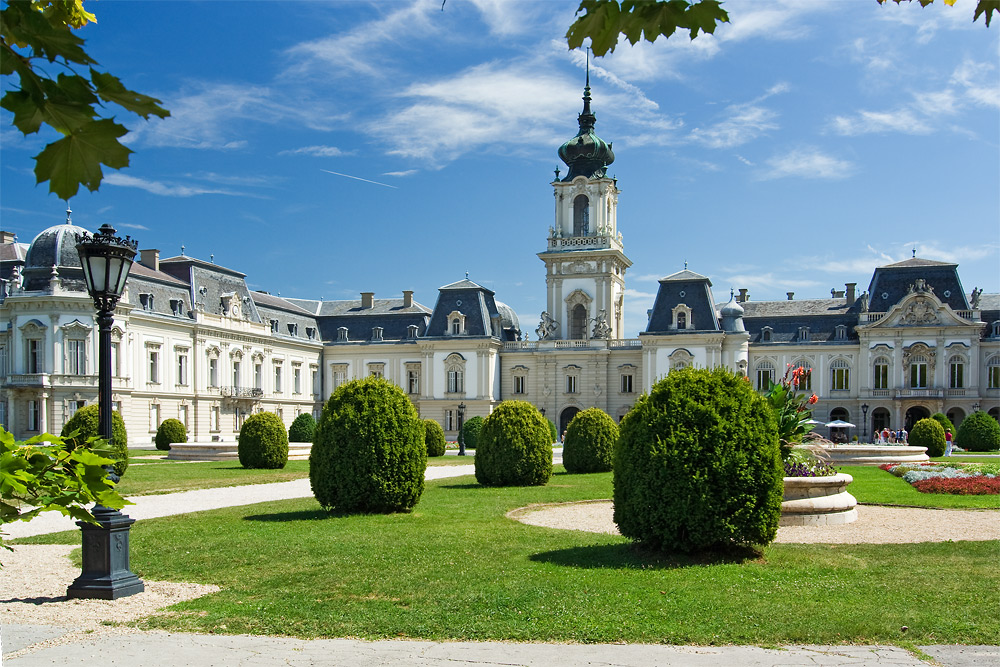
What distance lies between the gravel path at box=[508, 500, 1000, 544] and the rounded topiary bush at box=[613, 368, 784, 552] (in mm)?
2307

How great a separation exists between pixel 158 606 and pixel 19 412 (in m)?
40.8

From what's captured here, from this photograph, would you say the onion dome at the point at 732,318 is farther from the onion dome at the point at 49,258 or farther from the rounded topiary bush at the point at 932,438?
the onion dome at the point at 49,258

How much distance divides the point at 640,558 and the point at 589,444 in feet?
53.0

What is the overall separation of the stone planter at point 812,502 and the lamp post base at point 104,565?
29.6ft

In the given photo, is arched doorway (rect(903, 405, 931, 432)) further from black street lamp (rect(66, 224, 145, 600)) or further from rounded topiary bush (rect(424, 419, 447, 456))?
black street lamp (rect(66, 224, 145, 600))

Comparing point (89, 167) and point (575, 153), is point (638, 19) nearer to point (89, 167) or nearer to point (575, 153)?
point (89, 167)

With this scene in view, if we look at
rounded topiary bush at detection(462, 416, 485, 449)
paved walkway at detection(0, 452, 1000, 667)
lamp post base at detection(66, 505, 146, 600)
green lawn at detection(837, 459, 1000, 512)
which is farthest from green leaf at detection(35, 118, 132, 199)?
rounded topiary bush at detection(462, 416, 485, 449)

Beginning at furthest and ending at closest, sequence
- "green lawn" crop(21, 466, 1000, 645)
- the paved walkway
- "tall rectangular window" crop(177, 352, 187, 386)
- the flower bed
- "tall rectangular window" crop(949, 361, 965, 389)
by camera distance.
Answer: "tall rectangular window" crop(949, 361, 965, 389) → "tall rectangular window" crop(177, 352, 187, 386) → the flower bed → "green lawn" crop(21, 466, 1000, 645) → the paved walkway

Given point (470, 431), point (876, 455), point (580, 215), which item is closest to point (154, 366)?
point (470, 431)

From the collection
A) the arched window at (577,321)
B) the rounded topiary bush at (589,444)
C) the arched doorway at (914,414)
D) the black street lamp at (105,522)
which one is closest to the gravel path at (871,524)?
the black street lamp at (105,522)

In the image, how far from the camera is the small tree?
339cm

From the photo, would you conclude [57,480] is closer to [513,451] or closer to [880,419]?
[513,451]

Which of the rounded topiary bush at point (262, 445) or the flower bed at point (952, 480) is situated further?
the rounded topiary bush at point (262, 445)

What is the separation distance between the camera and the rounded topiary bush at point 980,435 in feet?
131
